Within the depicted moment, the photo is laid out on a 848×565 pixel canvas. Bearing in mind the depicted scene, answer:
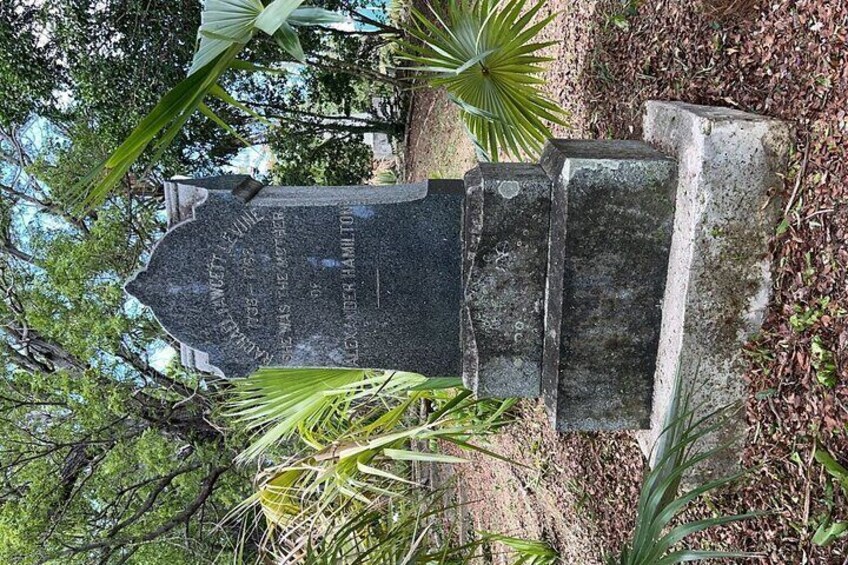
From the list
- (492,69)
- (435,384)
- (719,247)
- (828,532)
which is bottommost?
(435,384)

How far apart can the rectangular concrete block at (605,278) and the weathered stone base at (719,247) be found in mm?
103

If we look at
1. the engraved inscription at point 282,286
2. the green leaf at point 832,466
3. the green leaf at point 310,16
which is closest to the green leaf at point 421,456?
the engraved inscription at point 282,286

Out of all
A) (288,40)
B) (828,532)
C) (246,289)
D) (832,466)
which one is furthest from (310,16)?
(828,532)

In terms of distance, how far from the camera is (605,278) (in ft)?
9.64

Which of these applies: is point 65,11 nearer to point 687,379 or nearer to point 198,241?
point 198,241

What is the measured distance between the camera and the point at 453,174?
918cm

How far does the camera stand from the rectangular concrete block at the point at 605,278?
2.82 metres

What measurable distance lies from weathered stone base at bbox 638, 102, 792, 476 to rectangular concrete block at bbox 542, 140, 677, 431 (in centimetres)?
10

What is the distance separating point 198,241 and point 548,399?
171 centimetres

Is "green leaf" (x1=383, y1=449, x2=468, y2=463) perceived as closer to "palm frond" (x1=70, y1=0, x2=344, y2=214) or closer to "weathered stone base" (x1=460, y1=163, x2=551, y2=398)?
"weathered stone base" (x1=460, y1=163, x2=551, y2=398)

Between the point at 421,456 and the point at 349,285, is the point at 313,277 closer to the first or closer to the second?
the point at 349,285

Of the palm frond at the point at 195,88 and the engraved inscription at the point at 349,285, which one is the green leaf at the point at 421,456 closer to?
the engraved inscription at the point at 349,285

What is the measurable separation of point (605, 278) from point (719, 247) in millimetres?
465

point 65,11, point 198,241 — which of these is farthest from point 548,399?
point 65,11
